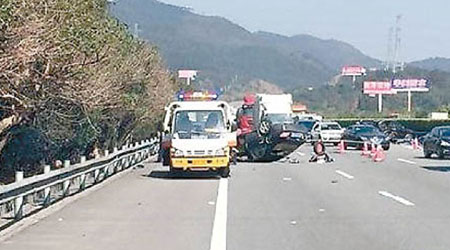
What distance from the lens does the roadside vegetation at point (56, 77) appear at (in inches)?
669

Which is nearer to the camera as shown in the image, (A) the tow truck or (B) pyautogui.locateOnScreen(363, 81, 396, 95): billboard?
(A) the tow truck

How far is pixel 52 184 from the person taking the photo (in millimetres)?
20281

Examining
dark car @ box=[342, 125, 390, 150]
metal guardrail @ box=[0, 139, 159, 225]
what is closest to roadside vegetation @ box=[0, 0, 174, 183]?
metal guardrail @ box=[0, 139, 159, 225]

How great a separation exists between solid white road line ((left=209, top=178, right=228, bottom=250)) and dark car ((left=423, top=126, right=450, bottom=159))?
64.1 feet

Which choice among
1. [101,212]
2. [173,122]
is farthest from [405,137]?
[101,212]

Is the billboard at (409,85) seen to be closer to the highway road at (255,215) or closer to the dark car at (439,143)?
the dark car at (439,143)

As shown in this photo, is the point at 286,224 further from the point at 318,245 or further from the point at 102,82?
the point at 102,82

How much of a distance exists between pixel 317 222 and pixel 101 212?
455cm

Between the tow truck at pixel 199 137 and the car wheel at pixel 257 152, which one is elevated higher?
the tow truck at pixel 199 137

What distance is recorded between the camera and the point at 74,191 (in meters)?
23.9

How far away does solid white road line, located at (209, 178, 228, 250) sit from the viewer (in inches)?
563

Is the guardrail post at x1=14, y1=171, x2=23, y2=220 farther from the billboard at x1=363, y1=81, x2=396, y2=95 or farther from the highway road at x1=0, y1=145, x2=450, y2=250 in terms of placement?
the billboard at x1=363, y1=81, x2=396, y2=95

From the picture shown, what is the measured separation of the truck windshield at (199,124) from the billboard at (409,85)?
117945 millimetres

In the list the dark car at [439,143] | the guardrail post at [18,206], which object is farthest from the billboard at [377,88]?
the guardrail post at [18,206]
